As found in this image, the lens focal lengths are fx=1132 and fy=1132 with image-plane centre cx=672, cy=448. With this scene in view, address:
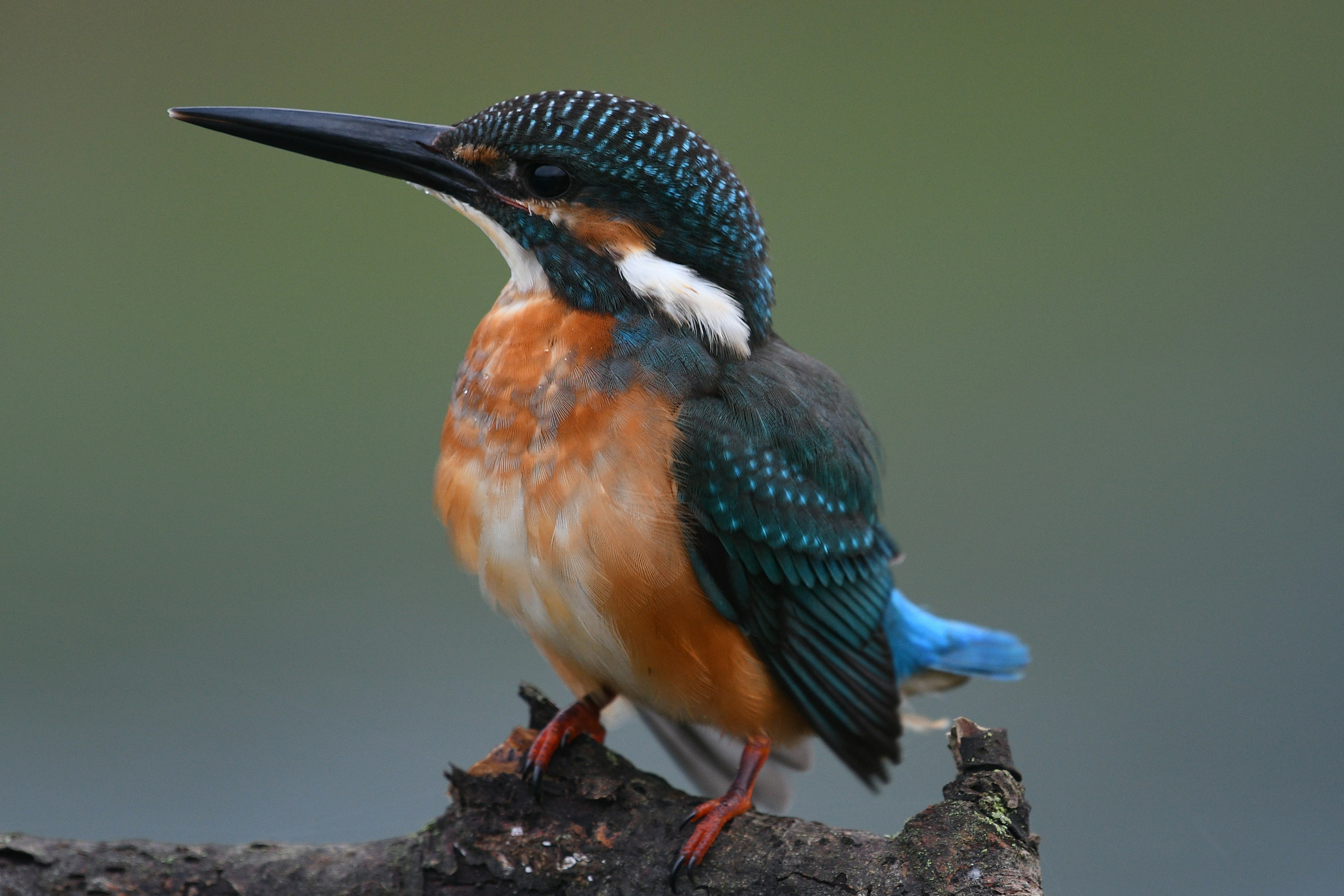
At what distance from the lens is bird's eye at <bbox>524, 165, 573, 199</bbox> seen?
182 cm

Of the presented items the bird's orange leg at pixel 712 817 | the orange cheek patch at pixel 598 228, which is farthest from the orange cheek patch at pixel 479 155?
the bird's orange leg at pixel 712 817

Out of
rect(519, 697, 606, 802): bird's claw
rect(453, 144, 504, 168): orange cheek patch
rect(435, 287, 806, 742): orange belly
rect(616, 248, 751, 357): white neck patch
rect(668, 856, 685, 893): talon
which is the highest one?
rect(453, 144, 504, 168): orange cheek patch

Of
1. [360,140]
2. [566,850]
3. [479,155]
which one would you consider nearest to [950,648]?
[566,850]

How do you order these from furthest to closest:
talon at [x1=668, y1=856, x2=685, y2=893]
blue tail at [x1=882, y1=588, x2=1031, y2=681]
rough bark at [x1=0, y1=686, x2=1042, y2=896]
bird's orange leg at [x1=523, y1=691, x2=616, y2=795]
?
blue tail at [x1=882, y1=588, x2=1031, y2=681] < bird's orange leg at [x1=523, y1=691, x2=616, y2=795] < talon at [x1=668, y1=856, x2=685, y2=893] < rough bark at [x1=0, y1=686, x2=1042, y2=896]

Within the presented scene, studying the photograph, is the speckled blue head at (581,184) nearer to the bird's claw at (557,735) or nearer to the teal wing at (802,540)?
the teal wing at (802,540)

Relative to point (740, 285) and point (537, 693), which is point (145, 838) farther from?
point (740, 285)

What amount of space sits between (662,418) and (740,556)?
28 centimetres

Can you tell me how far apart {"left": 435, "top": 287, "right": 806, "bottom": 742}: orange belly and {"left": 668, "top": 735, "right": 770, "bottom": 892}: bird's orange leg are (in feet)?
0.33

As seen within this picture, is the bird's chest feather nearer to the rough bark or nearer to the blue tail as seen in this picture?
the rough bark

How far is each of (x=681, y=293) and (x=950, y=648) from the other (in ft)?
3.55

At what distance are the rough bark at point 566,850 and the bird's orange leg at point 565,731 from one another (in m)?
0.02

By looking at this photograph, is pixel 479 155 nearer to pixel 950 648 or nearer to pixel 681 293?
pixel 681 293

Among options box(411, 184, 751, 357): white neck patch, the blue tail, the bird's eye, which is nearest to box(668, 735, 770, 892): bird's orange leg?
the blue tail

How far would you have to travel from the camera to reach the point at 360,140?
1.86 m
